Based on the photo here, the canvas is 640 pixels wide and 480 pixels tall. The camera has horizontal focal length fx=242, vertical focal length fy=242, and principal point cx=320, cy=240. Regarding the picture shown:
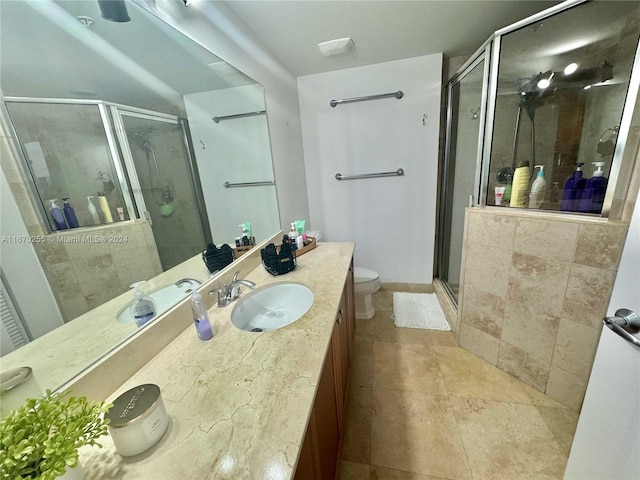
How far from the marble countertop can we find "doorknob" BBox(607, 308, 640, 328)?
83 centimetres

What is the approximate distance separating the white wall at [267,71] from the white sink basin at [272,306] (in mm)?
729

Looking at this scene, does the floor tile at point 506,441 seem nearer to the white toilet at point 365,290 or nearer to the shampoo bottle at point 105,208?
the white toilet at point 365,290

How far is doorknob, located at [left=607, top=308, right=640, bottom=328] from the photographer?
2.09ft

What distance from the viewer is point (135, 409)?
527 mm

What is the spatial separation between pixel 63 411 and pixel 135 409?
124mm

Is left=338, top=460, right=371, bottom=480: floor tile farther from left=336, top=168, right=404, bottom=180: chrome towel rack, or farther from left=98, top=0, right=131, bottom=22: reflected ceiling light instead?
left=336, top=168, right=404, bottom=180: chrome towel rack

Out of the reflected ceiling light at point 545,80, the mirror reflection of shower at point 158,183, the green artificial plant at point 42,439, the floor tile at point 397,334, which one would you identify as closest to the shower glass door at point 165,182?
the mirror reflection of shower at point 158,183

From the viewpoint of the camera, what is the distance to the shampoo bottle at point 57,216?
1.96 feet

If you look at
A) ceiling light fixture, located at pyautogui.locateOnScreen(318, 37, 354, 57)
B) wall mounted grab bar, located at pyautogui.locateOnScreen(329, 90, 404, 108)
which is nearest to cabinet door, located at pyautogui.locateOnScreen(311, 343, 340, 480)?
ceiling light fixture, located at pyautogui.locateOnScreen(318, 37, 354, 57)

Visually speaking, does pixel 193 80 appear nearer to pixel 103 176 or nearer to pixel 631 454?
pixel 103 176

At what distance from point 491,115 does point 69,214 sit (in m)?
2.10

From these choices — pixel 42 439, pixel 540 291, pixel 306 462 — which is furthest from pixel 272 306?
pixel 540 291

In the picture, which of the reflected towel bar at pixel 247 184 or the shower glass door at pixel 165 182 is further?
the reflected towel bar at pixel 247 184

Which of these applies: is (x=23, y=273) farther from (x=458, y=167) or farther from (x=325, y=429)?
(x=458, y=167)
